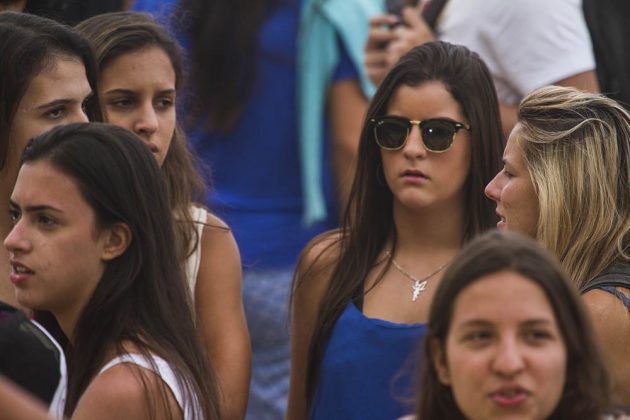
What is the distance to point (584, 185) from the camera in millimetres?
3760

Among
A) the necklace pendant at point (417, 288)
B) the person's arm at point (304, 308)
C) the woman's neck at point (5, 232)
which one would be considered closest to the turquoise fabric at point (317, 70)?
the person's arm at point (304, 308)

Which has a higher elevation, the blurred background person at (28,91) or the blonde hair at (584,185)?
the blurred background person at (28,91)

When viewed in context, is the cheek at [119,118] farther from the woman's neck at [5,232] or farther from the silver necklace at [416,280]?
the silver necklace at [416,280]

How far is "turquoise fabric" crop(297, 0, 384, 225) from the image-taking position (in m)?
5.42

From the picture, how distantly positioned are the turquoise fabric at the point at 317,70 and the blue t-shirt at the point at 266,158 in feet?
0.14

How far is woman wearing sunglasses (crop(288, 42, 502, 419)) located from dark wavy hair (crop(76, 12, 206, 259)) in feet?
1.42

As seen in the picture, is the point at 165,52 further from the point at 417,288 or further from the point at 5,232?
the point at 417,288

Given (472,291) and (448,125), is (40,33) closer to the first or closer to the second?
(448,125)

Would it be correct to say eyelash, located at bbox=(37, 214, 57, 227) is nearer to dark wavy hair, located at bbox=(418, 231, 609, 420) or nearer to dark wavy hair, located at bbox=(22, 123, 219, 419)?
dark wavy hair, located at bbox=(22, 123, 219, 419)

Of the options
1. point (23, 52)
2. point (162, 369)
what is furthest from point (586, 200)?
point (23, 52)

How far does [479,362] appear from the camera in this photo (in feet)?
8.97

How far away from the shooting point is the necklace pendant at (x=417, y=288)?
13.9 ft

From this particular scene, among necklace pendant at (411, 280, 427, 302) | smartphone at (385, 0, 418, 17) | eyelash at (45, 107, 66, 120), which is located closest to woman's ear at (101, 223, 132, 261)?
eyelash at (45, 107, 66, 120)

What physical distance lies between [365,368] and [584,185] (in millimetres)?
849
